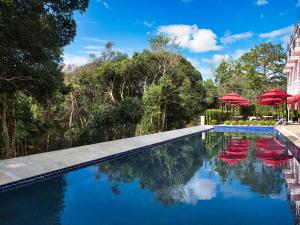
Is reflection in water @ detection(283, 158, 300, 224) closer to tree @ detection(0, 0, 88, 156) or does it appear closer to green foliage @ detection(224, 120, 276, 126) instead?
tree @ detection(0, 0, 88, 156)

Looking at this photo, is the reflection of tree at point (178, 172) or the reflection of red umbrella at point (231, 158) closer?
the reflection of tree at point (178, 172)

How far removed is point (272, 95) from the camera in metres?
20.2

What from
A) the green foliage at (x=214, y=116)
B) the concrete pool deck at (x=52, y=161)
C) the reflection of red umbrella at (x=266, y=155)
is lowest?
the reflection of red umbrella at (x=266, y=155)

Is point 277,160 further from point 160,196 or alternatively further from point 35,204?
point 35,204

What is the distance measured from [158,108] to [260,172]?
13.2 meters

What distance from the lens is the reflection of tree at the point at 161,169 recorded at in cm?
669

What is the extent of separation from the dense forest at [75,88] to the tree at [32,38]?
0.07 feet

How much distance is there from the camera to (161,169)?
8.77 meters

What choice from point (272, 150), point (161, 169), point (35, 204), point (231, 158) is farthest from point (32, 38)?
point (272, 150)

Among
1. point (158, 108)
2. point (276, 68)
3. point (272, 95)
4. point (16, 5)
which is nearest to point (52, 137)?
point (158, 108)

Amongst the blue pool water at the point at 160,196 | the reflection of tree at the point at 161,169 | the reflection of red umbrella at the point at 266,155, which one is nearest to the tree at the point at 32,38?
the blue pool water at the point at 160,196

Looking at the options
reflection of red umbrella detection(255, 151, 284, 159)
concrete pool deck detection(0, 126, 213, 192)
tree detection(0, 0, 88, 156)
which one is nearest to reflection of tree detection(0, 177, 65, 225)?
concrete pool deck detection(0, 126, 213, 192)

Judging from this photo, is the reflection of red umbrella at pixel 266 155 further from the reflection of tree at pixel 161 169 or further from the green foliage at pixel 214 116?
the green foliage at pixel 214 116

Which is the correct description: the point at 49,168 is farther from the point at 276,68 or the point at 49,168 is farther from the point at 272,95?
the point at 276,68
